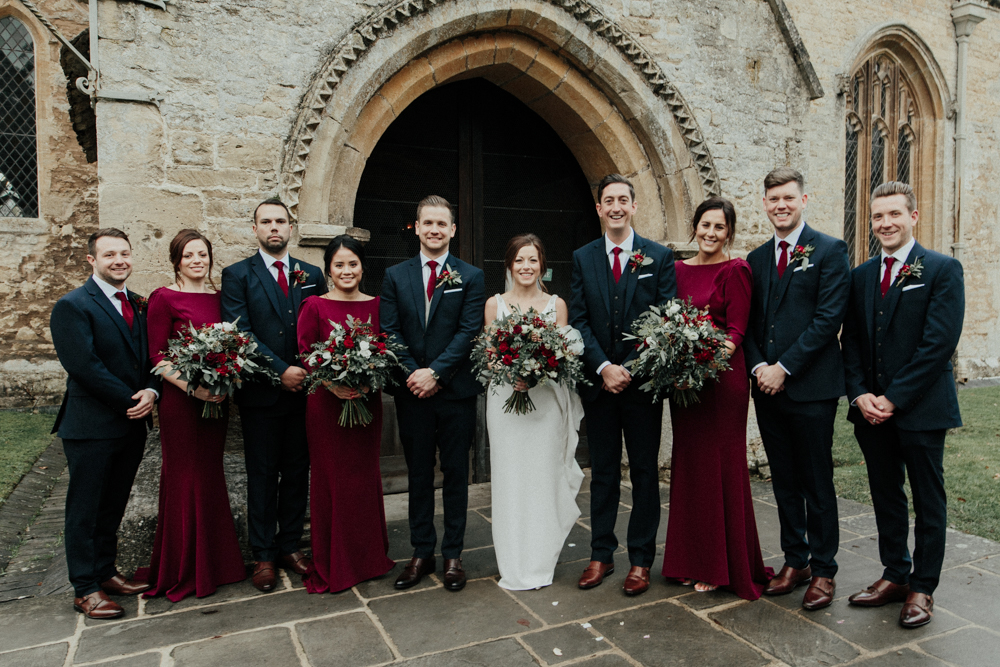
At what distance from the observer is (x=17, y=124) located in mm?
10977

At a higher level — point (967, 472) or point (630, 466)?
point (630, 466)

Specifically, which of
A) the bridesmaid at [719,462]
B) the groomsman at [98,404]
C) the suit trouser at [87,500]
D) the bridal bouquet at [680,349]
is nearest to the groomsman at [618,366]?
the bridesmaid at [719,462]

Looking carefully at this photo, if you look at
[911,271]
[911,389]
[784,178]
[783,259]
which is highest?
[784,178]

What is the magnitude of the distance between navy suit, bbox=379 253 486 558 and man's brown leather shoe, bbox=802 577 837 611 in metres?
1.91

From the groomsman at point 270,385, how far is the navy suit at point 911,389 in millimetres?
3128

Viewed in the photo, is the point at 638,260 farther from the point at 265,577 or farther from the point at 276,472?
the point at 265,577

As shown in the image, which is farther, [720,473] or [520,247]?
[520,247]

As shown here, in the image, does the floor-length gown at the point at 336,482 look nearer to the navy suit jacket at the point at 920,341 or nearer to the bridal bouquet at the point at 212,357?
the bridal bouquet at the point at 212,357

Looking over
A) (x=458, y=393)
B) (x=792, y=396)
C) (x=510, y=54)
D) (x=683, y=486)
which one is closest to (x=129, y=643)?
(x=458, y=393)

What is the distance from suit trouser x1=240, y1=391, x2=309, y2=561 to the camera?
4.24 m

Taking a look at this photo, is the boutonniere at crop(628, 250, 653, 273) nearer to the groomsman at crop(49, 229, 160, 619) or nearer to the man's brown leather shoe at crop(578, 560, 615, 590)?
the man's brown leather shoe at crop(578, 560, 615, 590)

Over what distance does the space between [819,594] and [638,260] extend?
2.03 m

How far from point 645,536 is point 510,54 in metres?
4.05

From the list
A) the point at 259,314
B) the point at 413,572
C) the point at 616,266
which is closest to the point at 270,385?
the point at 259,314
